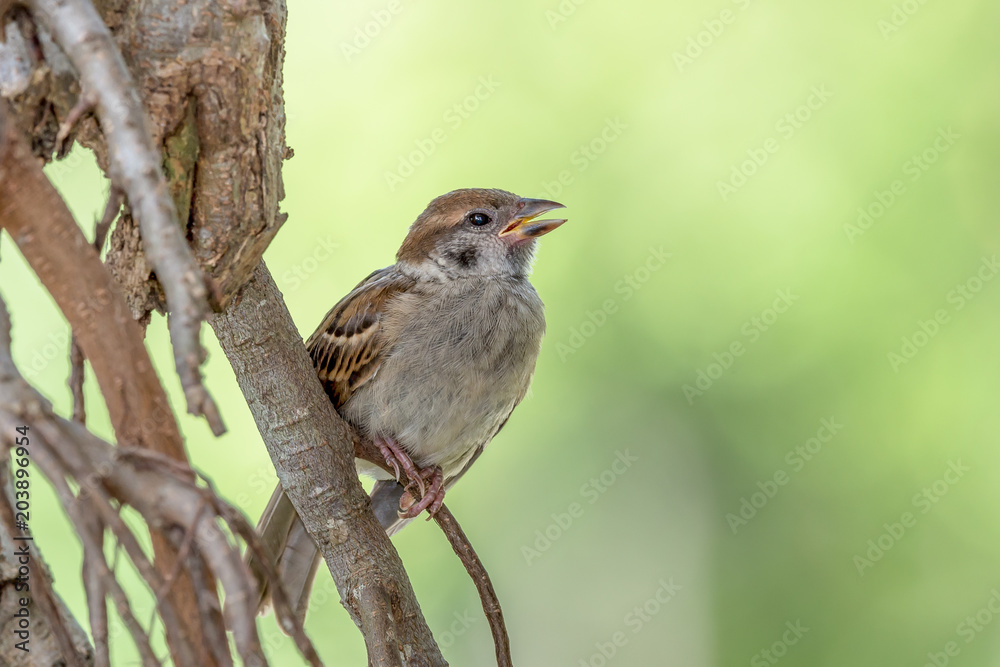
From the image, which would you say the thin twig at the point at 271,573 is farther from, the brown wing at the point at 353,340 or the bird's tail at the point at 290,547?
the brown wing at the point at 353,340

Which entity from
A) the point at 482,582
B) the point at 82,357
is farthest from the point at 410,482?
the point at 82,357

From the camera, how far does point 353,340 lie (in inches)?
139

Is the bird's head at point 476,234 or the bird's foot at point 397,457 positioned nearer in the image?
the bird's foot at point 397,457

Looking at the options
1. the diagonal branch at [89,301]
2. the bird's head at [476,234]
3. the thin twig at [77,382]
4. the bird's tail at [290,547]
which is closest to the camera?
the diagonal branch at [89,301]

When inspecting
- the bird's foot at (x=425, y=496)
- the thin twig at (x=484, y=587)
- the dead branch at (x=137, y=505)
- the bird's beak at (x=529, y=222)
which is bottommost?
the dead branch at (x=137, y=505)

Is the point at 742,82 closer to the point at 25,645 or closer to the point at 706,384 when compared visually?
the point at 706,384

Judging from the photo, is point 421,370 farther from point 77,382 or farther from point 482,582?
point 77,382

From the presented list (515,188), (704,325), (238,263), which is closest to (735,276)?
(704,325)

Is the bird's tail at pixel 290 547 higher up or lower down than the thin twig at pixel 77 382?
lower down

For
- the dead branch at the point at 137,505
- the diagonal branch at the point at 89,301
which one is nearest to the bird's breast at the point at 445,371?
the diagonal branch at the point at 89,301

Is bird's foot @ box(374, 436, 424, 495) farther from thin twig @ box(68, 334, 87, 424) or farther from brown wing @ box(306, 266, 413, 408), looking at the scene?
thin twig @ box(68, 334, 87, 424)

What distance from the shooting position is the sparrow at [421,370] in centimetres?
343

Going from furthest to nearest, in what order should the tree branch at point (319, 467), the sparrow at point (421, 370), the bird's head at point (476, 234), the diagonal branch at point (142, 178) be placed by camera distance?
the bird's head at point (476, 234), the sparrow at point (421, 370), the tree branch at point (319, 467), the diagonal branch at point (142, 178)

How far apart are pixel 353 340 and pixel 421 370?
0.92 feet
